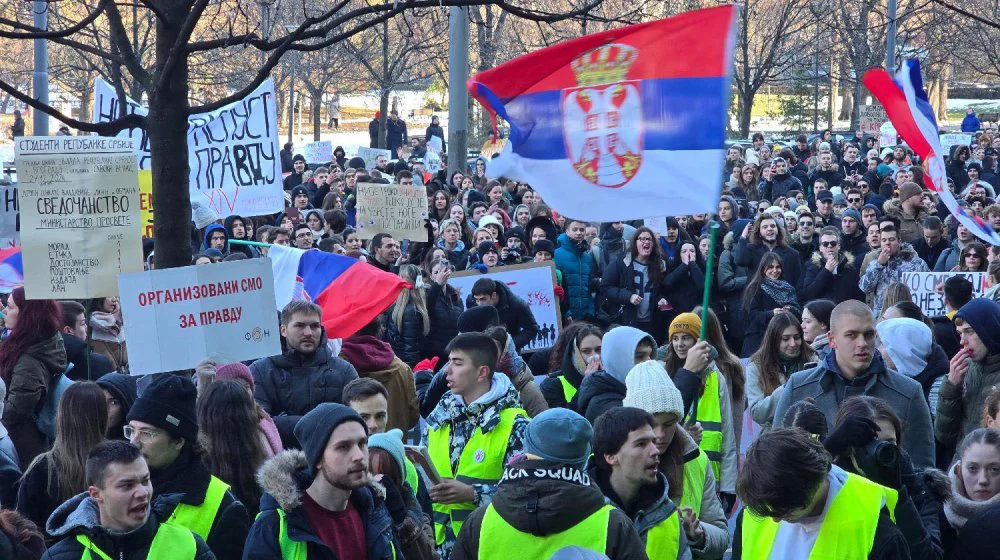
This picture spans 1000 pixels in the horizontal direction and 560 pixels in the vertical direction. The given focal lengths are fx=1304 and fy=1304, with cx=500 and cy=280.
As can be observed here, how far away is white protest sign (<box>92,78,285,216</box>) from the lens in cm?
1053

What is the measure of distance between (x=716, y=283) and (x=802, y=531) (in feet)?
27.7

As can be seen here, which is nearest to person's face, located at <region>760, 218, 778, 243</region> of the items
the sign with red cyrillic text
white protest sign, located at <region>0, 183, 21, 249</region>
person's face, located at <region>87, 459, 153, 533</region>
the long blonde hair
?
the long blonde hair

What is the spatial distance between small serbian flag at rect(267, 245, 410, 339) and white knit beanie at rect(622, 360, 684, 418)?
335cm

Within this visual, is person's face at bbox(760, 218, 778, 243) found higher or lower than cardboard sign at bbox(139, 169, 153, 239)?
lower

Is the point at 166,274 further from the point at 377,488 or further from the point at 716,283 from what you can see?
the point at 716,283

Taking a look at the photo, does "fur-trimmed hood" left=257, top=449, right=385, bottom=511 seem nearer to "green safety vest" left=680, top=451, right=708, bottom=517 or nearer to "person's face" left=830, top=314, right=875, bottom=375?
"green safety vest" left=680, top=451, right=708, bottom=517

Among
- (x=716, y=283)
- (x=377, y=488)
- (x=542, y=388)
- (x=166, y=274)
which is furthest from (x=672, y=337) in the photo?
(x=716, y=283)

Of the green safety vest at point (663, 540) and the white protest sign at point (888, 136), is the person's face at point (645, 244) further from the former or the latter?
the white protest sign at point (888, 136)

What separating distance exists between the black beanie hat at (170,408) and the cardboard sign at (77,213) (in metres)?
2.27

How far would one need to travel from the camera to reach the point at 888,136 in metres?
32.1

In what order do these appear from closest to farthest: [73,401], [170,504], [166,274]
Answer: [170,504], [73,401], [166,274]

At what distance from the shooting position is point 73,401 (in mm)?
5250

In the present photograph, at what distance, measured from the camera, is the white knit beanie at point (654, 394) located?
5.23 meters

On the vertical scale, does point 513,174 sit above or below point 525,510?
above
